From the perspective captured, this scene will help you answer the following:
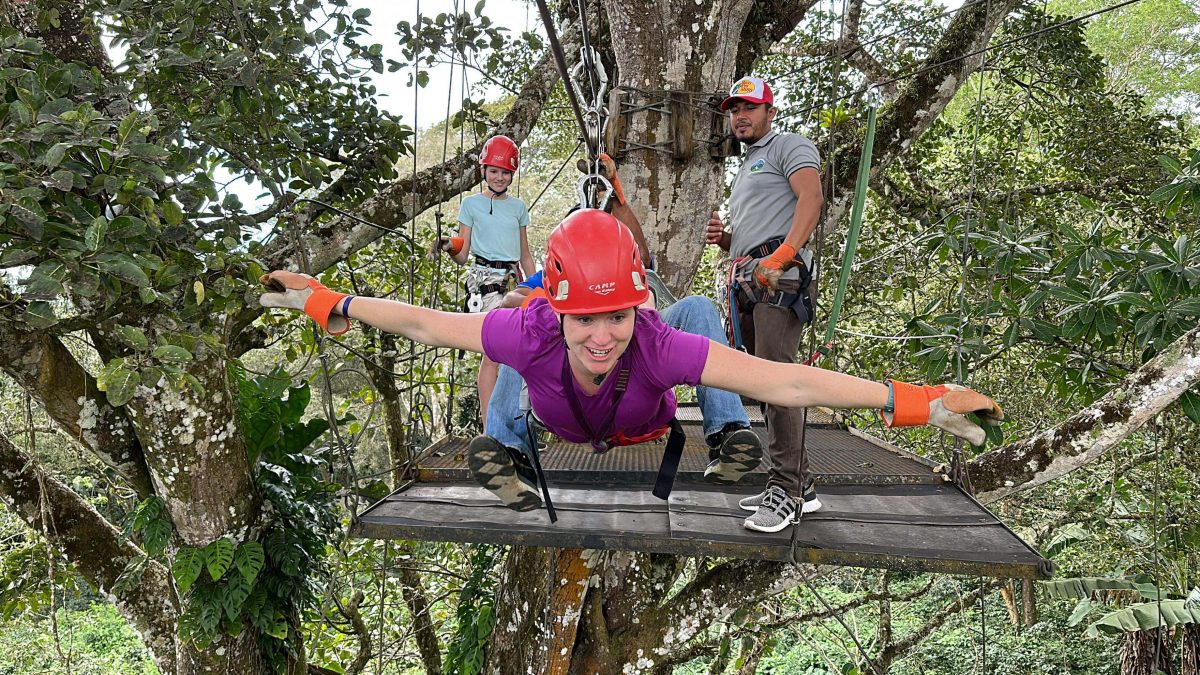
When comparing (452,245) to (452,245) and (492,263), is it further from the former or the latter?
(492,263)

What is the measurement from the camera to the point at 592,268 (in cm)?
181

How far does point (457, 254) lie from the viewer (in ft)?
10.9

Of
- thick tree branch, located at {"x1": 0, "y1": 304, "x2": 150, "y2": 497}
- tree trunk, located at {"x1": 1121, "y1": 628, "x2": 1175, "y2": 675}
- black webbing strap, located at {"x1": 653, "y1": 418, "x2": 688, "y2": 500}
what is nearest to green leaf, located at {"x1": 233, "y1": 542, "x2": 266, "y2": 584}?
thick tree branch, located at {"x1": 0, "y1": 304, "x2": 150, "y2": 497}

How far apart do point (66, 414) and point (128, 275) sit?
6.30 feet

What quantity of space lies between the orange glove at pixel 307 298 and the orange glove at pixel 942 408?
1.34 meters

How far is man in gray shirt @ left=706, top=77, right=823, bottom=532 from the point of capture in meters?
2.20

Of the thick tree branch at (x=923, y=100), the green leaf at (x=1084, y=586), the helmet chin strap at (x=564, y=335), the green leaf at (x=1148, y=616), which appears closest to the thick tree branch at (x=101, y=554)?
the helmet chin strap at (x=564, y=335)

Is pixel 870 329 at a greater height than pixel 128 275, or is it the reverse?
pixel 128 275

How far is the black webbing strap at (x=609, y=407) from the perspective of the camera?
1.92 meters

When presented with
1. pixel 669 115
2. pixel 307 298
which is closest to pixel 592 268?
pixel 307 298

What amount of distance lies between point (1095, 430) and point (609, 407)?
191 cm

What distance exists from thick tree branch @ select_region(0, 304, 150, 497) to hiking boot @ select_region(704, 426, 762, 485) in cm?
267

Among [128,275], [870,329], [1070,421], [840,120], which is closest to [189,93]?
[128,275]

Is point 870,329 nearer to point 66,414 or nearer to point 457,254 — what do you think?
point 457,254
